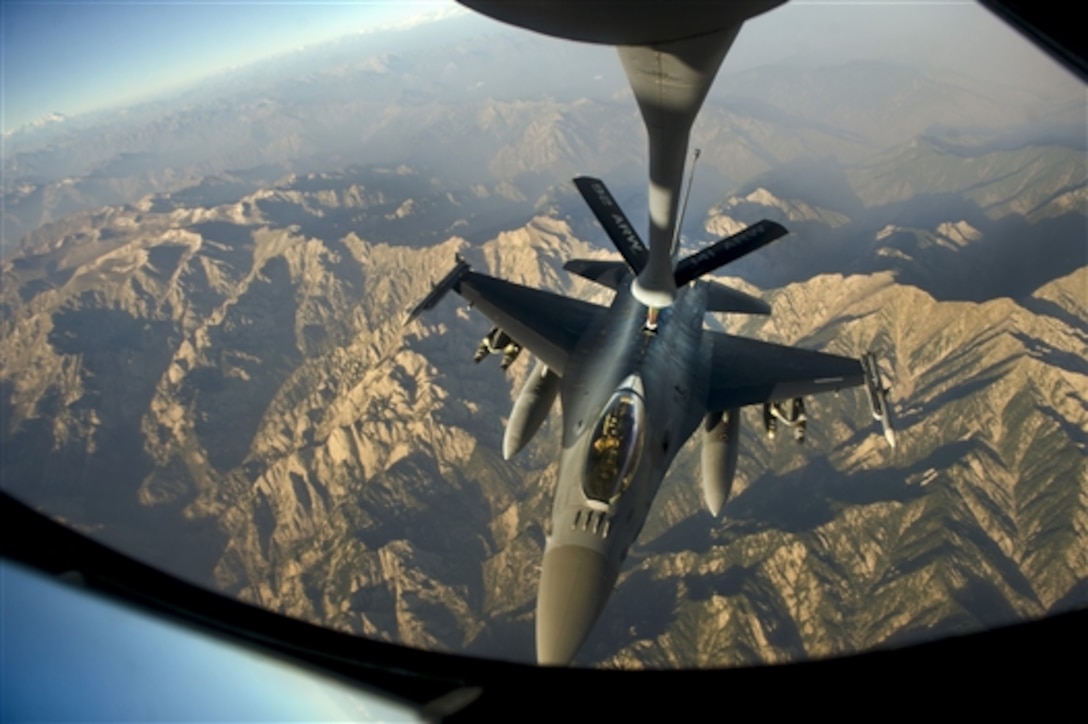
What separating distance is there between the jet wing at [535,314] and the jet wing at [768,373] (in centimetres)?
423

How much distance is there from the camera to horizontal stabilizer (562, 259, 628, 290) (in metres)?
19.6

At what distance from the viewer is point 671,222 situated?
6871 millimetres

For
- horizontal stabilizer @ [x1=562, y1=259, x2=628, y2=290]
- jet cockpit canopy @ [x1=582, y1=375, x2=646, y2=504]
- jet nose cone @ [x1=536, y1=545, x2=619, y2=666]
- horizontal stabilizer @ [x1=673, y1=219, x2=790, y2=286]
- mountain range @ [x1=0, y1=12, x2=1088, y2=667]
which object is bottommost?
mountain range @ [x1=0, y1=12, x2=1088, y2=667]

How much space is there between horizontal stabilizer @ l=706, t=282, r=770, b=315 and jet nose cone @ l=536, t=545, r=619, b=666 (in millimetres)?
12212

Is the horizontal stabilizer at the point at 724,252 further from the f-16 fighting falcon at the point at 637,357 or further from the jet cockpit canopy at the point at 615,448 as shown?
the jet cockpit canopy at the point at 615,448

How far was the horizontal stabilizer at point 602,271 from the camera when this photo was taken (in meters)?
19.6

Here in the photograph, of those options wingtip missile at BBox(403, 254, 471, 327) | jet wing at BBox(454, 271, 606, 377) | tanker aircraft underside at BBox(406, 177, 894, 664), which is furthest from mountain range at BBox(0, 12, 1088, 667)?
tanker aircraft underside at BBox(406, 177, 894, 664)

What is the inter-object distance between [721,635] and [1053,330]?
369 ft

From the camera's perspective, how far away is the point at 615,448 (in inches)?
383

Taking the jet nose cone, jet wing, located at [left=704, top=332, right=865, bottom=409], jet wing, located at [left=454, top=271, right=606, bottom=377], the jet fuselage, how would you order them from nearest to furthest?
the jet nose cone < the jet fuselage < jet wing, located at [left=704, top=332, right=865, bottom=409] < jet wing, located at [left=454, top=271, right=606, bottom=377]

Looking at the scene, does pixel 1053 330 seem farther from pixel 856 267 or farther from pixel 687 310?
pixel 687 310

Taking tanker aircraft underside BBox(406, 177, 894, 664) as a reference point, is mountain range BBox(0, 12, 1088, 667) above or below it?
below

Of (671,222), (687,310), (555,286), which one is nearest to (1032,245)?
(555,286)

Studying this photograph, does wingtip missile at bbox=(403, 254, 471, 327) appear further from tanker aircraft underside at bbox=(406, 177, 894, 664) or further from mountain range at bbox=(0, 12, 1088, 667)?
mountain range at bbox=(0, 12, 1088, 667)
